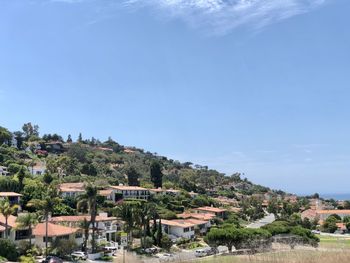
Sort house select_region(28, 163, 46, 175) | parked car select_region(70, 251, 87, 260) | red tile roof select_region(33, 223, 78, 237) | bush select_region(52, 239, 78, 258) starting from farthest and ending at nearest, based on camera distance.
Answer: house select_region(28, 163, 46, 175) < red tile roof select_region(33, 223, 78, 237) < parked car select_region(70, 251, 87, 260) < bush select_region(52, 239, 78, 258)

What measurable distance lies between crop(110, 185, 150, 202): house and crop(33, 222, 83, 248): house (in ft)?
109

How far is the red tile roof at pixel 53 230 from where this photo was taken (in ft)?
153

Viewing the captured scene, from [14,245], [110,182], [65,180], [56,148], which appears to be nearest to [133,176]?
[110,182]

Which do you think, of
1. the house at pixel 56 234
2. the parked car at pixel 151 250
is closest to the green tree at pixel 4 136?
the house at pixel 56 234

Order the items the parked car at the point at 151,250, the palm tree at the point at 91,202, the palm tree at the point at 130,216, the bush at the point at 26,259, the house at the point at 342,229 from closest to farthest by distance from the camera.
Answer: the bush at the point at 26,259
the palm tree at the point at 91,202
the parked car at the point at 151,250
the palm tree at the point at 130,216
the house at the point at 342,229

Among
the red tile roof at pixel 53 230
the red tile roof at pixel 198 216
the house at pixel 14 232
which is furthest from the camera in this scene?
the red tile roof at pixel 198 216

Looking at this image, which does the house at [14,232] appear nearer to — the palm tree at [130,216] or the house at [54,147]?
the palm tree at [130,216]

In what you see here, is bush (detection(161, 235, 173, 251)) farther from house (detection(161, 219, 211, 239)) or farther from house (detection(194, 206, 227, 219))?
house (detection(194, 206, 227, 219))

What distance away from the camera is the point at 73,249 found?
45.9m

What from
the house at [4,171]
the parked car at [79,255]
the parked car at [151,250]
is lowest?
the parked car at [151,250]

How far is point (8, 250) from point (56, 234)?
7119 mm

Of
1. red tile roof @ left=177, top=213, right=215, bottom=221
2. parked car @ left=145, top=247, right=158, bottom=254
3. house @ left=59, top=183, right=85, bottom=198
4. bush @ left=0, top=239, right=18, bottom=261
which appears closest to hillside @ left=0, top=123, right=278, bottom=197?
house @ left=59, top=183, right=85, bottom=198

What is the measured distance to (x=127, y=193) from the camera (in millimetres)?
88312

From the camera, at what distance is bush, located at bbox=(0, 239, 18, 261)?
1561 inches
